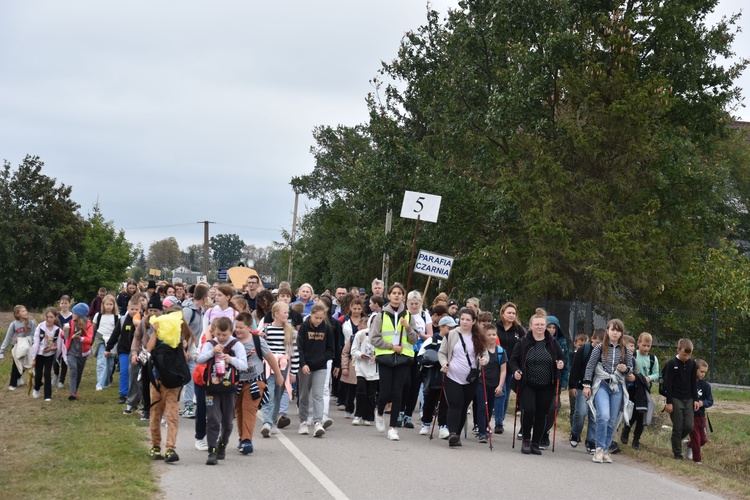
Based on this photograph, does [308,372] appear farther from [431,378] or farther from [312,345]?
[431,378]

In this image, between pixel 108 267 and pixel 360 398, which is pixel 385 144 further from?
pixel 108 267

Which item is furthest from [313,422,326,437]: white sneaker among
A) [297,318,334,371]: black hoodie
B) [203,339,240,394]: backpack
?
[203,339,240,394]: backpack

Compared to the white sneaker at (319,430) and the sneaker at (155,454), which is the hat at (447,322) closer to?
the white sneaker at (319,430)

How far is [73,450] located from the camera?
1094 cm

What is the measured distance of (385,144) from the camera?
32.1 metres

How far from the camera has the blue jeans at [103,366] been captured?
17406 millimetres

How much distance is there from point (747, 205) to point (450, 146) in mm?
27000

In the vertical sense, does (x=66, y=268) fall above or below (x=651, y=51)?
below

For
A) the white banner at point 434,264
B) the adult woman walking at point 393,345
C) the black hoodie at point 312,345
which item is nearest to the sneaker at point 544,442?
the adult woman walking at point 393,345

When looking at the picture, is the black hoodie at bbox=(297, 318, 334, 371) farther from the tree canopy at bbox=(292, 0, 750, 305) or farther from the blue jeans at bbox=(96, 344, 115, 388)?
the tree canopy at bbox=(292, 0, 750, 305)

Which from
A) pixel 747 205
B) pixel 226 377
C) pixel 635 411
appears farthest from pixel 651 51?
pixel 747 205

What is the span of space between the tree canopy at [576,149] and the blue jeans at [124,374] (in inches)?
513

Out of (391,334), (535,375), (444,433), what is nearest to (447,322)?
(391,334)

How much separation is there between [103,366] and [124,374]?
64.3 inches
